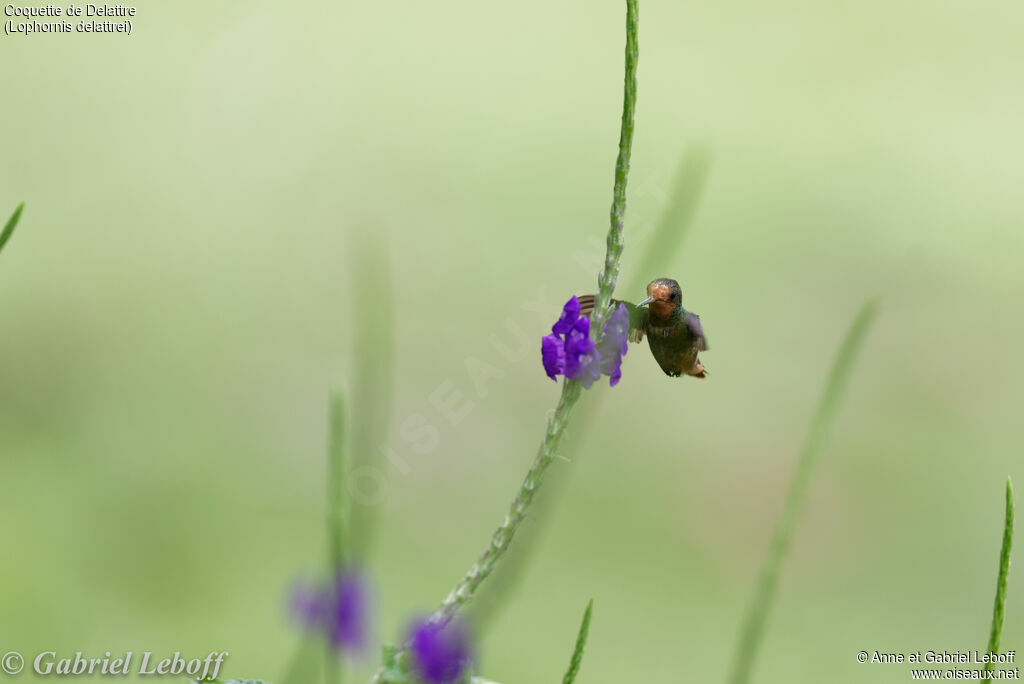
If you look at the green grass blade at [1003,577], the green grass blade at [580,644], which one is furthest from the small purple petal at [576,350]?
the green grass blade at [1003,577]

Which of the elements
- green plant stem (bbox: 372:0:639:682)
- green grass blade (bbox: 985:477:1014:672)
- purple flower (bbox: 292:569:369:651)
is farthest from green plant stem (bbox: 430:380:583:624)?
green grass blade (bbox: 985:477:1014:672)

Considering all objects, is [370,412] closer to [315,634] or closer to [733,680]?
[315,634]

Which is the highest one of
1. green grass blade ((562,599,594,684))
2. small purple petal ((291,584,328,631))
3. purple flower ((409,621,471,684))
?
green grass blade ((562,599,594,684))

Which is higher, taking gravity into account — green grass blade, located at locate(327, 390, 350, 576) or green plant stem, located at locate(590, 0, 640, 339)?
green plant stem, located at locate(590, 0, 640, 339)

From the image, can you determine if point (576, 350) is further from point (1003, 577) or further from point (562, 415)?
point (1003, 577)

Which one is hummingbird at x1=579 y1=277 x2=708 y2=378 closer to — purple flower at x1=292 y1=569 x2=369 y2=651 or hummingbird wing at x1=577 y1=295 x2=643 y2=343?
hummingbird wing at x1=577 y1=295 x2=643 y2=343

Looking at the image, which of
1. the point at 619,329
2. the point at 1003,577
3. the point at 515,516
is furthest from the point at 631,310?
the point at 1003,577

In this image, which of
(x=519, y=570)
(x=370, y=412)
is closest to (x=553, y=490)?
(x=519, y=570)
